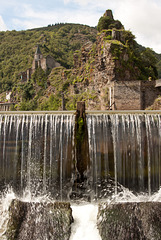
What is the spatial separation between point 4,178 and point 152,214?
768 cm

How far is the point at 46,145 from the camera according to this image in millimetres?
13102

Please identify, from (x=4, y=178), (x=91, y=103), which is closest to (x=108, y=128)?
(x=4, y=178)

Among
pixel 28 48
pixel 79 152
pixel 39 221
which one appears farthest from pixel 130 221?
pixel 28 48

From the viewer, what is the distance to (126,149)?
13.2 meters

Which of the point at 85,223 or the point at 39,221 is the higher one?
the point at 39,221

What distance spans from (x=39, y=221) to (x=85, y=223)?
194 cm

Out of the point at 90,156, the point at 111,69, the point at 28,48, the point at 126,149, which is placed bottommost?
the point at 90,156

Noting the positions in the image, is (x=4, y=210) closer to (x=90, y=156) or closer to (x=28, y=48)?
(x=90, y=156)

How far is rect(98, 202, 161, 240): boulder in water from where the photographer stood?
9477 mm

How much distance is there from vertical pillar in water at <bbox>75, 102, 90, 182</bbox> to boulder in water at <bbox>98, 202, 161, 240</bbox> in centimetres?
247

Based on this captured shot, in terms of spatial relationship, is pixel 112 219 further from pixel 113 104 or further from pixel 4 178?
pixel 113 104

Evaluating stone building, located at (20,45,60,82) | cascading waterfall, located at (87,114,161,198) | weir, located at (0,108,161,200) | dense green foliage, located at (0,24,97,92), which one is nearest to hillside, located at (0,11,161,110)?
dense green foliage, located at (0,24,97,92)

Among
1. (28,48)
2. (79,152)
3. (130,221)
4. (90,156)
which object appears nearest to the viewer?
(130,221)

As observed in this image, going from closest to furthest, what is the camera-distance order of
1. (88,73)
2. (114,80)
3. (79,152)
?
(79,152)
(114,80)
(88,73)
